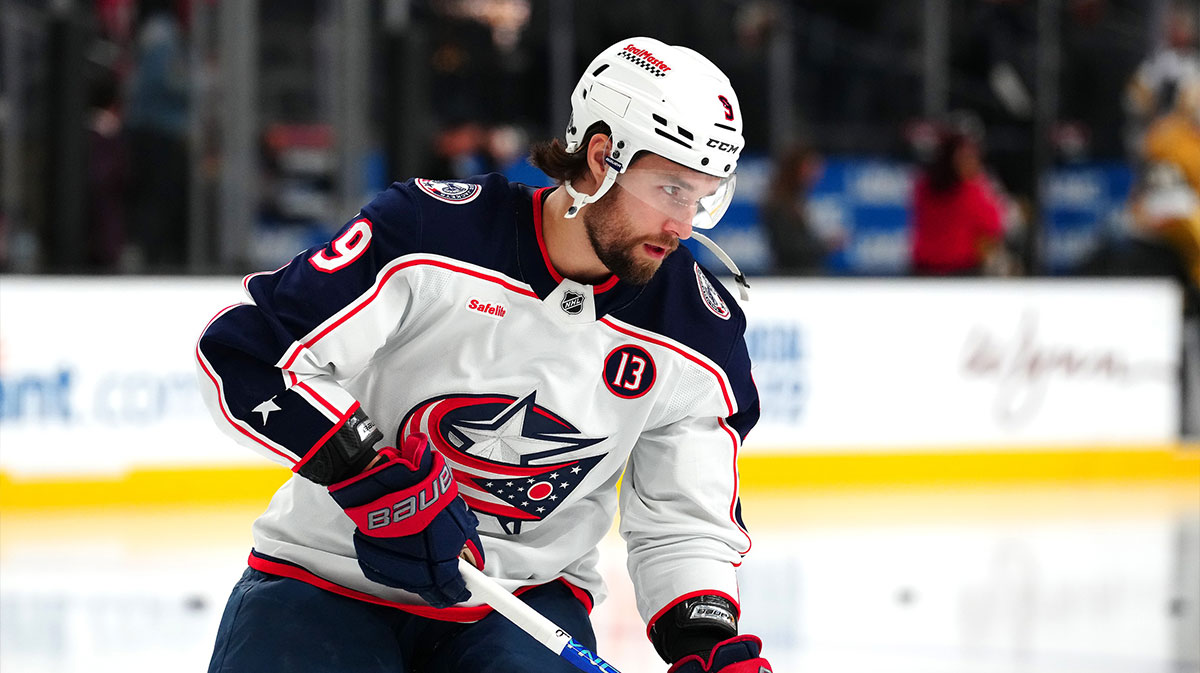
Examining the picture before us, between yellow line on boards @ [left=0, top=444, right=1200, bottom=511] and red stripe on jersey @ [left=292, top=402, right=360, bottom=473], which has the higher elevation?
red stripe on jersey @ [left=292, top=402, right=360, bottom=473]

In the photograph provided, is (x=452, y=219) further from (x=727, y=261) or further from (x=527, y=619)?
(x=527, y=619)

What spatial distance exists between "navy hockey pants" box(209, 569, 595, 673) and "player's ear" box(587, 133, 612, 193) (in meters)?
0.62

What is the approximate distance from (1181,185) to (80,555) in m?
5.98

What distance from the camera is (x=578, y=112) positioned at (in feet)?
7.30

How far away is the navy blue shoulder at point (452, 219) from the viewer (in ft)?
6.98

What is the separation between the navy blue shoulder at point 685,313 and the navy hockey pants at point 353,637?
43 centimetres

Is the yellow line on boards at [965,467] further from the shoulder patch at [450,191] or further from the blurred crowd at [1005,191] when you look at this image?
the shoulder patch at [450,191]

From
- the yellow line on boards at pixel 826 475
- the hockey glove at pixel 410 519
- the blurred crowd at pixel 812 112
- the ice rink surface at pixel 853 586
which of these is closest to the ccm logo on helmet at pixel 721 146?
the hockey glove at pixel 410 519

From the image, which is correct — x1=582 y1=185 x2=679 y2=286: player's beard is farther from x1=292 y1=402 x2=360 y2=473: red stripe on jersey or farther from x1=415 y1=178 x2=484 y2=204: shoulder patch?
x1=292 y1=402 x2=360 y2=473: red stripe on jersey

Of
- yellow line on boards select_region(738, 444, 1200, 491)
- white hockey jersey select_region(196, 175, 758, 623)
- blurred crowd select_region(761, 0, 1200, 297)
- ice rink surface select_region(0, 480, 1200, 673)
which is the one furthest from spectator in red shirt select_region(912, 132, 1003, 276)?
white hockey jersey select_region(196, 175, 758, 623)

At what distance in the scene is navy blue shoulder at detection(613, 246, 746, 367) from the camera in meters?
2.23

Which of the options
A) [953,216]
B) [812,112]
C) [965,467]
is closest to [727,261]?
[965,467]

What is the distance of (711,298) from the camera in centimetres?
228

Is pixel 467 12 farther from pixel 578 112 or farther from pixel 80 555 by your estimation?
pixel 578 112
